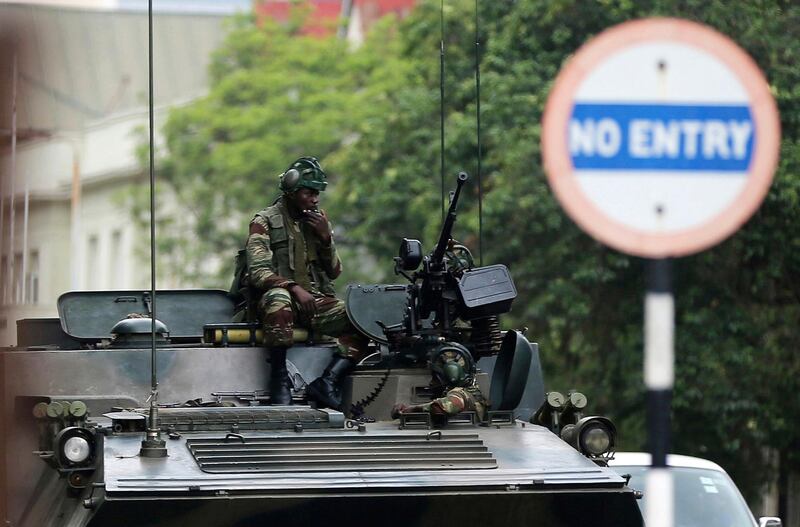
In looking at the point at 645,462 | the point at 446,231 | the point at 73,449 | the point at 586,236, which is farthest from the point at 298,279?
the point at 586,236

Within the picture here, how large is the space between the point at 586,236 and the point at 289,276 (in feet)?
39.2

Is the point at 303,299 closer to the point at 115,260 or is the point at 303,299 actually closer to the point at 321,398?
the point at 321,398

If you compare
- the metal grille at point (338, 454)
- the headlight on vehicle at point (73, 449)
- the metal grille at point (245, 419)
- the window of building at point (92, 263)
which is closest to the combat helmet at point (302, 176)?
the metal grille at point (245, 419)

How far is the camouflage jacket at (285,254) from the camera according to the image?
10.8 metres

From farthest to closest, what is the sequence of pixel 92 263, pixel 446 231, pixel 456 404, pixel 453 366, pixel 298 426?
pixel 92 263, pixel 446 231, pixel 453 366, pixel 456 404, pixel 298 426

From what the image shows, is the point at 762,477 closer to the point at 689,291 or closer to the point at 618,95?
the point at 689,291

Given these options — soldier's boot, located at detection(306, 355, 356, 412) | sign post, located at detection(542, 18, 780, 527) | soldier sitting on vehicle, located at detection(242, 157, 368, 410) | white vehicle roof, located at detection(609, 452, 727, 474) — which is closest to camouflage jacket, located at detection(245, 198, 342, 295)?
soldier sitting on vehicle, located at detection(242, 157, 368, 410)

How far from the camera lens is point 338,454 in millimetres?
8781

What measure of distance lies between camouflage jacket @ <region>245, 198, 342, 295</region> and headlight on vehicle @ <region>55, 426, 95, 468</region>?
2084 millimetres

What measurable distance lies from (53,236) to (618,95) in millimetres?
28711

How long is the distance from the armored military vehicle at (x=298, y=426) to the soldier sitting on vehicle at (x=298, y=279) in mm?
114

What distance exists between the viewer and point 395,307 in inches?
428

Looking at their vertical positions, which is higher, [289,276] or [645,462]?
[289,276]

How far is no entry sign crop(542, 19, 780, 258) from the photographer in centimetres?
537
